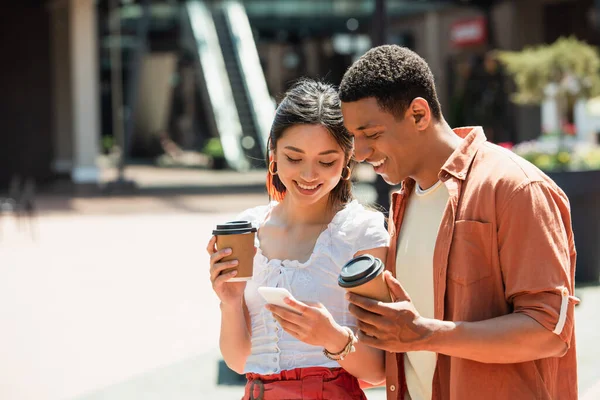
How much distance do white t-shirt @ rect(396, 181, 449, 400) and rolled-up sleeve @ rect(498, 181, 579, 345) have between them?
0.88ft

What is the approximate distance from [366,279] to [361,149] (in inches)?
19.1

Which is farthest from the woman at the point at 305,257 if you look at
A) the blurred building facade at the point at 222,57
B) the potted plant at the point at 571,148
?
the blurred building facade at the point at 222,57

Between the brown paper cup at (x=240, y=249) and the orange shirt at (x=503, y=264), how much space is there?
511 mm

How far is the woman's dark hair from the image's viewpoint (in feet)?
9.32

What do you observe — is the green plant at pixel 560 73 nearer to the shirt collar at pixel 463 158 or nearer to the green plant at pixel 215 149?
the shirt collar at pixel 463 158

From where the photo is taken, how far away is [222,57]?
30.0 metres

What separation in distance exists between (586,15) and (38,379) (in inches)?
998

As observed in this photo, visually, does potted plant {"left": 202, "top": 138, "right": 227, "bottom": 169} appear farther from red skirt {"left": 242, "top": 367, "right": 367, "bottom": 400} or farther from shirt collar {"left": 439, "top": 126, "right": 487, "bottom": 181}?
shirt collar {"left": 439, "top": 126, "right": 487, "bottom": 181}

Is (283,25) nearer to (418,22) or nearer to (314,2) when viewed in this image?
(314,2)

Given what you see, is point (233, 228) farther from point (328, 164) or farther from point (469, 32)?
point (469, 32)

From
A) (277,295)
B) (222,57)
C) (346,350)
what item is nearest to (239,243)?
(277,295)

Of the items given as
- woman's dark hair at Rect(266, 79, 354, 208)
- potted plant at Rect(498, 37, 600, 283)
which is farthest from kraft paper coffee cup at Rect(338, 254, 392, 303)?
potted plant at Rect(498, 37, 600, 283)

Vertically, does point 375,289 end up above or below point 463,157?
below

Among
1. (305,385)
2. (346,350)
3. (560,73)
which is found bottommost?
(305,385)
